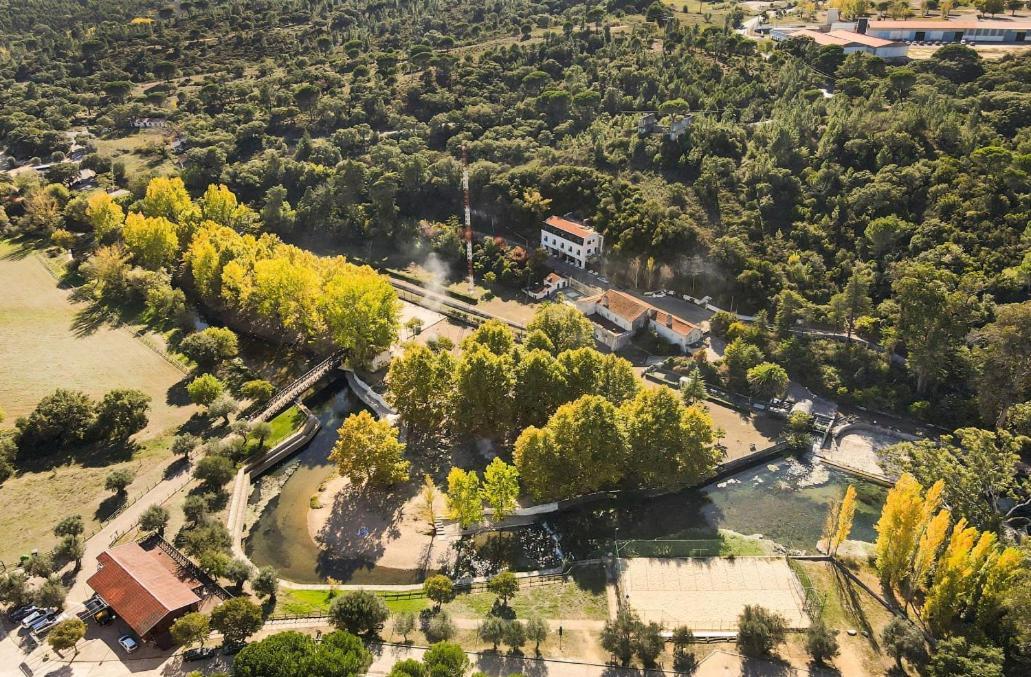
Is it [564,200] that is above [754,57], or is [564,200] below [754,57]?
below

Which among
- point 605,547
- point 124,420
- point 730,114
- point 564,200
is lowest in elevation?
point 605,547

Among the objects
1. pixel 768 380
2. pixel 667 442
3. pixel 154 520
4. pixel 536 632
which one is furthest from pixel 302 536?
pixel 768 380

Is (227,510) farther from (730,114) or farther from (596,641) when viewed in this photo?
(730,114)

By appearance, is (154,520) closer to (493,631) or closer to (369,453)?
(369,453)

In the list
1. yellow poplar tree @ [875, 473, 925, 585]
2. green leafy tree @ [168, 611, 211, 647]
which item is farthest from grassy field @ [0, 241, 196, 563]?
yellow poplar tree @ [875, 473, 925, 585]

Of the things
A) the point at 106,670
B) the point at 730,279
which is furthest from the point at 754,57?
the point at 106,670

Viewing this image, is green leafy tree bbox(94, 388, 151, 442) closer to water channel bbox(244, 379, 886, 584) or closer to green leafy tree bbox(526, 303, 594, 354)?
water channel bbox(244, 379, 886, 584)

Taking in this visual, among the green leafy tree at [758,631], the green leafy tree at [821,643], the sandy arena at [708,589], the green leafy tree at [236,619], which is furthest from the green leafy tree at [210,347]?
the green leafy tree at [821,643]
